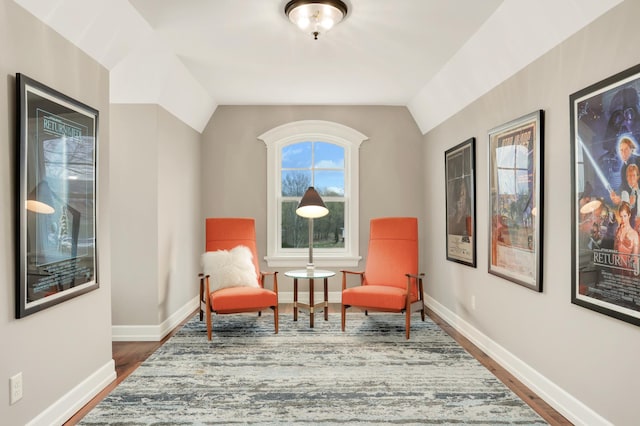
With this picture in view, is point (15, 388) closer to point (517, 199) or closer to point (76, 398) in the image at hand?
point (76, 398)

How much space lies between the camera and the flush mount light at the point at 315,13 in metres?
2.89

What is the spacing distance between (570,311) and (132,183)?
144 inches

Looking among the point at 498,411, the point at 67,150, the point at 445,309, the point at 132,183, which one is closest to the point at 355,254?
the point at 445,309

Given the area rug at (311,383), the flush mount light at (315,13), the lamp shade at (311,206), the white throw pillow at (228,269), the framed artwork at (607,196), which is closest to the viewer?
the framed artwork at (607,196)

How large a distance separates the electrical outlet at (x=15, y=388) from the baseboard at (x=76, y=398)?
0.20 metres

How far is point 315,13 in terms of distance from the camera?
118 inches

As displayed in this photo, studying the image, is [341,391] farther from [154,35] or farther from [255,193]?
[255,193]

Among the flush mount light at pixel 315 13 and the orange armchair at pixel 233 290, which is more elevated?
the flush mount light at pixel 315 13

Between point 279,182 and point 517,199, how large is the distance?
3.34 metres

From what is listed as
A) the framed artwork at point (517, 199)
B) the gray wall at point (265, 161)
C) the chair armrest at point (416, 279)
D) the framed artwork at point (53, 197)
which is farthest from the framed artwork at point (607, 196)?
the gray wall at point (265, 161)

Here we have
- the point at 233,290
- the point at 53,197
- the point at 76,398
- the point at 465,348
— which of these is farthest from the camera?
the point at 233,290

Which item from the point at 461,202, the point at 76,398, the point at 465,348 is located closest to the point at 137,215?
the point at 76,398

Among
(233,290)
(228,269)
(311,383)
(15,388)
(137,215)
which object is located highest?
(137,215)

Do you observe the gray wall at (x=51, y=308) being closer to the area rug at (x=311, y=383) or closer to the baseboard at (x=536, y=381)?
the area rug at (x=311, y=383)
